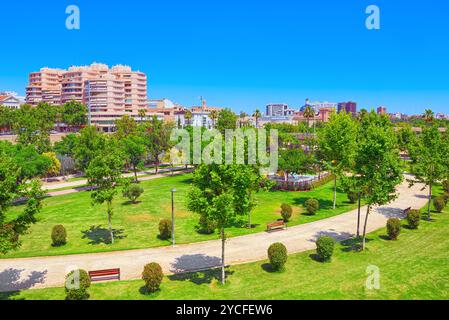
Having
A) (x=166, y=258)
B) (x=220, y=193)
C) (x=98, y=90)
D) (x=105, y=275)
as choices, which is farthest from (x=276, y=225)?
(x=98, y=90)

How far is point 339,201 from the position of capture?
147ft

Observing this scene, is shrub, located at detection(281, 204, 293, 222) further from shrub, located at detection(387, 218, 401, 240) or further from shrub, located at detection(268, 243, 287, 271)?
shrub, located at detection(268, 243, 287, 271)

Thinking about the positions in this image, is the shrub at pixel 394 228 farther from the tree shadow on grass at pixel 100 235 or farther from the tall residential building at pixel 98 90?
the tall residential building at pixel 98 90

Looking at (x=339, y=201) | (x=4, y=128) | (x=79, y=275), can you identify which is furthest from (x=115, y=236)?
(x=4, y=128)

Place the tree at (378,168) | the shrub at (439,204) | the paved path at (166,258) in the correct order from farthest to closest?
1. the shrub at (439,204)
2. the tree at (378,168)
3. the paved path at (166,258)

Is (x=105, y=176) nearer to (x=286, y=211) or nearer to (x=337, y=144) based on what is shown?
(x=286, y=211)

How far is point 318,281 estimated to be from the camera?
71.3ft

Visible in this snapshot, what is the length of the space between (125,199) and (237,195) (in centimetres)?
2721

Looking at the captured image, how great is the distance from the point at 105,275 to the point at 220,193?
29.2ft

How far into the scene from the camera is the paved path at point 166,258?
2284cm

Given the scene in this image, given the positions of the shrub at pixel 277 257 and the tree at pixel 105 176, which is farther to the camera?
the tree at pixel 105 176

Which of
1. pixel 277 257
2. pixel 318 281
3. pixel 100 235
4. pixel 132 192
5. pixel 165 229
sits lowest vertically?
pixel 318 281

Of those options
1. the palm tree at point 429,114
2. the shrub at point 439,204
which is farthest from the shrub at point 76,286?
the palm tree at point 429,114

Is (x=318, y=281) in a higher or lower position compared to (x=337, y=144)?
lower
